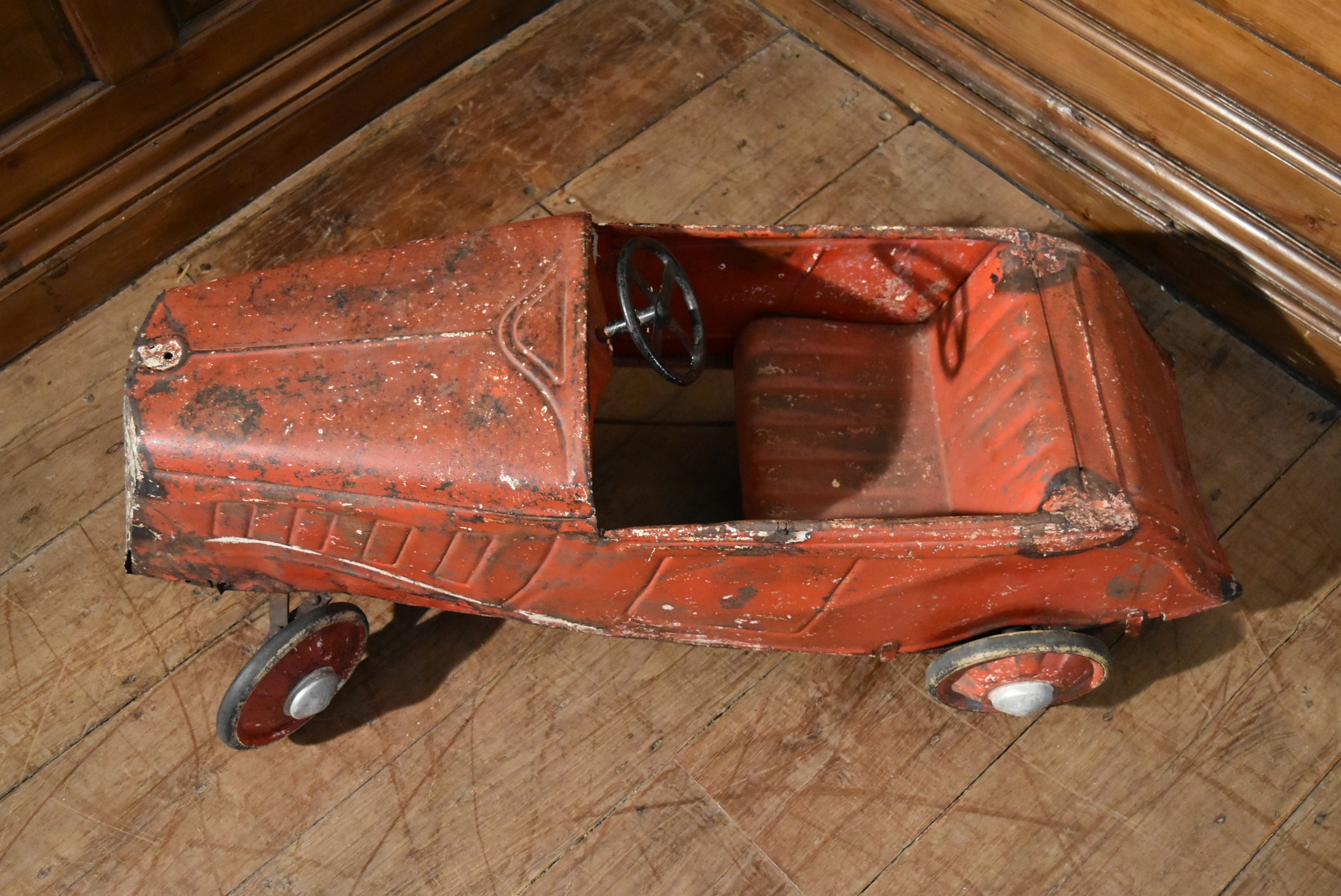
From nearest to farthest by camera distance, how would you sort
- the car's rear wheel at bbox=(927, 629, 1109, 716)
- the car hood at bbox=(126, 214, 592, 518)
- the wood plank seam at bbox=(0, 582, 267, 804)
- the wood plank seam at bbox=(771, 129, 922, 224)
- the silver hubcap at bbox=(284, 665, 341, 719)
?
1. the car hood at bbox=(126, 214, 592, 518)
2. the car's rear wheel at bbox=(927, 629, 1109, 716)
3. the silver hubcap at bbox=(284, 665, 341, 719)
4. the wood plank seam at bbox=(0, 582, 267, 804)
5. the wood plank seam at bbox=(771, 129, 922, 224)

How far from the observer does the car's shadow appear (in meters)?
2.41

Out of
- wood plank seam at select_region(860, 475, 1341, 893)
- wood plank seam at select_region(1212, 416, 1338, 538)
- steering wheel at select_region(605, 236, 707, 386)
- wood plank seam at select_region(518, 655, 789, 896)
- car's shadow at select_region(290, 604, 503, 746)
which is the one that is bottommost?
wood plank seam at select_region(860, 475, 1341, 893)

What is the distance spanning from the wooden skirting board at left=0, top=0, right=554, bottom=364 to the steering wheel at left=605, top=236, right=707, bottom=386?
1304mm

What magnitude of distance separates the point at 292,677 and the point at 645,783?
744 mm

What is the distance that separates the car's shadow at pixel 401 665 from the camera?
7.91 feet

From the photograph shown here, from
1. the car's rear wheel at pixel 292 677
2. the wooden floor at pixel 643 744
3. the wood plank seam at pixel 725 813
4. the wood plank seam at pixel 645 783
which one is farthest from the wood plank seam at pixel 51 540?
the wood plank seam at pixel 725 813

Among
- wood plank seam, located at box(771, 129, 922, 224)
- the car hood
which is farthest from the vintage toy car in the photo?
wood plank seam, located at box(771, 129, 922, 224)

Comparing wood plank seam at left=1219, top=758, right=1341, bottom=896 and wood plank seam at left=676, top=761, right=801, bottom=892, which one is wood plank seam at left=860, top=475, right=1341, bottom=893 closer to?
wood plank seam at left=1219, top=758, right=1341, bottom=896

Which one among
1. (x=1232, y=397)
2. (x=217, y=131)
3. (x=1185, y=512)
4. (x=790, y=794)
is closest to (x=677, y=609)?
(x=790, y=794)

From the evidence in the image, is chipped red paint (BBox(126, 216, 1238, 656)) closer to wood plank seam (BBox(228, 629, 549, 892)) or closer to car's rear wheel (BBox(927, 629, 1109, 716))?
car's rear wheel (BBox(927, 629, 1109, 716))

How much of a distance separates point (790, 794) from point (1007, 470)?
0.81 metres

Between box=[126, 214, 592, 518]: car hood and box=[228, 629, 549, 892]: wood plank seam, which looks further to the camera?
box=[228, 629, 549, 892]: wood plank seam

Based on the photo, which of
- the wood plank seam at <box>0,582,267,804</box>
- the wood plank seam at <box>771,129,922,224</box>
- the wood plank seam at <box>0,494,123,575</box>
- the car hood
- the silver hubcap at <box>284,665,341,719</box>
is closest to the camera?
the car hood

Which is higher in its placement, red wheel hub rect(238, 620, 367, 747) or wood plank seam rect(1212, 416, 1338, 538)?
red wheel hub rect(238, 620, 367, 747)
